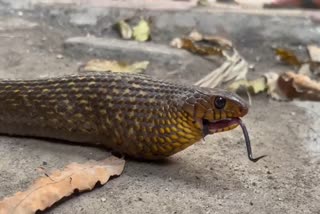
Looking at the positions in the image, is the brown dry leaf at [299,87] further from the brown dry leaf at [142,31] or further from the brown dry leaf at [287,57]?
the brown dry leaf at [142,31]

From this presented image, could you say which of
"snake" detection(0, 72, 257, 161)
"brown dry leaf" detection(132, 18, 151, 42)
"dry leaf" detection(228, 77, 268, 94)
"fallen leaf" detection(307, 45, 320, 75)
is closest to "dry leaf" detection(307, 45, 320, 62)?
"fallen leaf" detection(307, 45, 320, 75)

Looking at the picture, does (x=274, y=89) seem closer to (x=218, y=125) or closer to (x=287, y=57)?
(x=287, y=57)

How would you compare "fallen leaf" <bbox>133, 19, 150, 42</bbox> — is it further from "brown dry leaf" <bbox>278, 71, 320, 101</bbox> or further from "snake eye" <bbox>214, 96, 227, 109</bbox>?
"snake eye" <bbox>214, 96, 227, 109</bbox>

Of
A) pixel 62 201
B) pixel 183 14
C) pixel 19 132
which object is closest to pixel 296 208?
pixel 62 201

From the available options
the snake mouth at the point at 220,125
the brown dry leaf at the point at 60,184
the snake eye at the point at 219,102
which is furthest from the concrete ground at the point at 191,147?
the snake eye at the point at 219,102

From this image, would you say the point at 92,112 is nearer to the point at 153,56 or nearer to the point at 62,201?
the point at 62,201

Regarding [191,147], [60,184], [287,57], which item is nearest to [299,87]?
[287,57]
